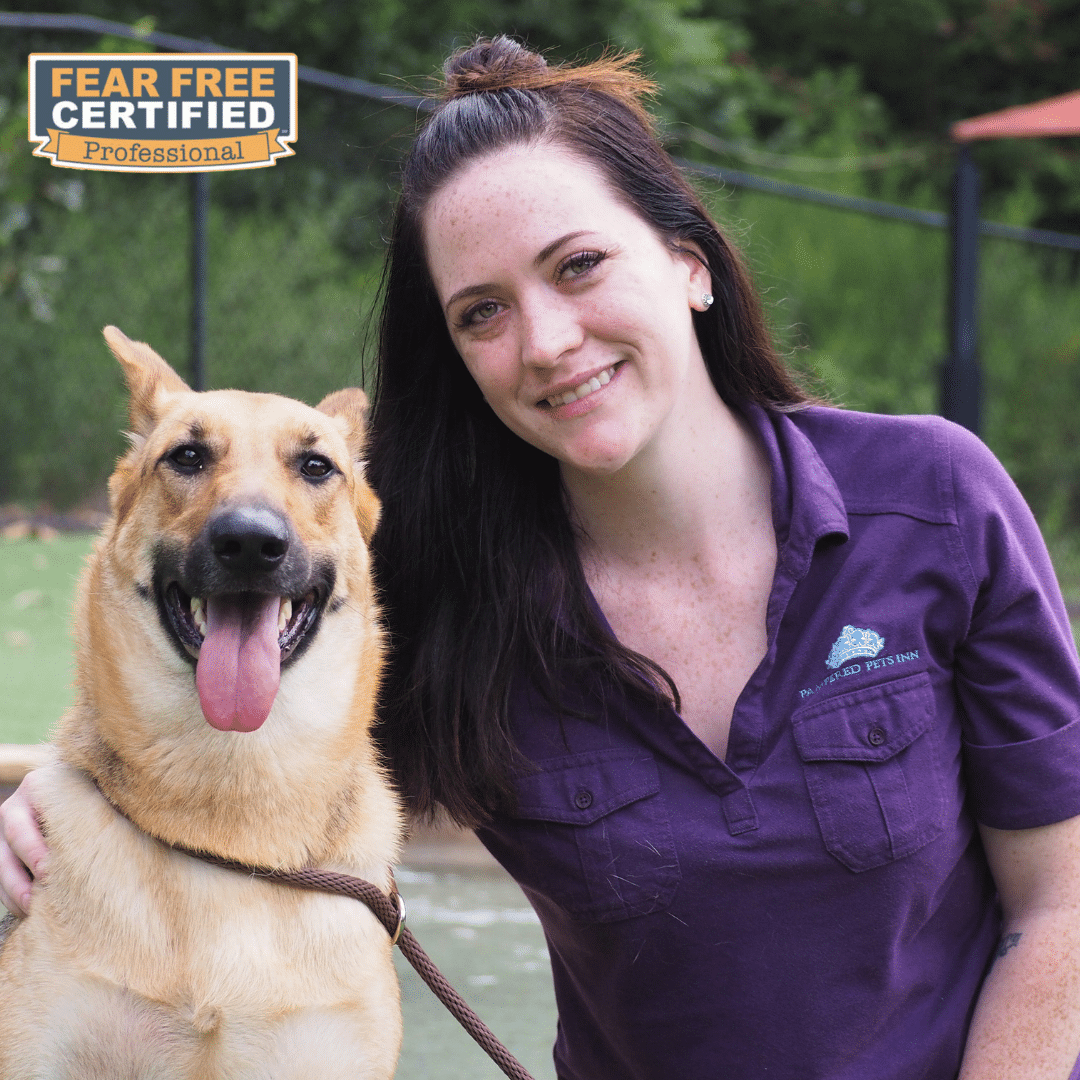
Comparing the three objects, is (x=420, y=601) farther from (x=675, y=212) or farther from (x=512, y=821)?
(x=675, y=212)

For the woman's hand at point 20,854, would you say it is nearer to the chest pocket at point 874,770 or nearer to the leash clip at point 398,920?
the leash clip at point 398,920

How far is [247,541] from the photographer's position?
2.06 m

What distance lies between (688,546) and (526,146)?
2.25 ft

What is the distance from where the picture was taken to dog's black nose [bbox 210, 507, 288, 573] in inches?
81.2

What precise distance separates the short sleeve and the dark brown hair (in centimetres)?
43

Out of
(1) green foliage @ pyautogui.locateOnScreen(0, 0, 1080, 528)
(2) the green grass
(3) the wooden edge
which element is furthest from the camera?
(1) green foliage @ pyautogui.locateOnScreen(0, 0, 1080, 528)

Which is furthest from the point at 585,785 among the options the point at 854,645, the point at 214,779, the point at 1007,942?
the point at 1007,942

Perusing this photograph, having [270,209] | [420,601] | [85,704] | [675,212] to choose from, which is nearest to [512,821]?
[420,601]

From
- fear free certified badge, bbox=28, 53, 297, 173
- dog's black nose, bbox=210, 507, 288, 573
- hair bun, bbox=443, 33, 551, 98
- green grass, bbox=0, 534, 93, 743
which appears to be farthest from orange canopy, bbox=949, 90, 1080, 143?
dog's black nose, bbox=210, 507, 288, 573

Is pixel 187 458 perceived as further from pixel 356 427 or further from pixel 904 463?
pixel 904 463

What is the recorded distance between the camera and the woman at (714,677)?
203 centimetres

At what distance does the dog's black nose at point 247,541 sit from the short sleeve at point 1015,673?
106 centimetres

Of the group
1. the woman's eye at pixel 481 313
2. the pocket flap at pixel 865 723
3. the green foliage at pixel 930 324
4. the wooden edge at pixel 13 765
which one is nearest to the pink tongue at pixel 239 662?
the woman's eye at pixel 481 313

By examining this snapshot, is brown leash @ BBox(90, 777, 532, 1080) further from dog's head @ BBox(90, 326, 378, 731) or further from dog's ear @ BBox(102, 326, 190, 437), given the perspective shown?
dog's ear @ BBox(102, 326, 190, 437)
